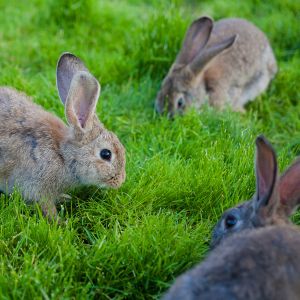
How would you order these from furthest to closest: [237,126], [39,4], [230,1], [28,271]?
1. [230,1]
2. [39,4]
3. [237,126]
4. [28,271]

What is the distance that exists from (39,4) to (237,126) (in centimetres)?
399

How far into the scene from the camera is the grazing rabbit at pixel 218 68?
253 inches

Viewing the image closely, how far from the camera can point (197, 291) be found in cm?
289

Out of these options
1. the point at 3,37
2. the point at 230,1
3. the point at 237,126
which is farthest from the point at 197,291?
the point at 230,1

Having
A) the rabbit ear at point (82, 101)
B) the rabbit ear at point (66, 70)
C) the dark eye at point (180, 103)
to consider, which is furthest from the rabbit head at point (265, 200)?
the dark eye at point (180, 103)

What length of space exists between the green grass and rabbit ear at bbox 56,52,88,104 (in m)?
0.80

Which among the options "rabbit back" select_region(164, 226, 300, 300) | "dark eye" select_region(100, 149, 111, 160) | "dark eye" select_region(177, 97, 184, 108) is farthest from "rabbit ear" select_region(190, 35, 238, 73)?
"rabbit back" select_region(164, 226, 300, 300)

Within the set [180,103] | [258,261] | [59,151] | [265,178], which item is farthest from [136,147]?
[258,261]

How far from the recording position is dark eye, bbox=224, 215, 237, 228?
3780 millimetres

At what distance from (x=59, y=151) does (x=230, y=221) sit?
1.52 m

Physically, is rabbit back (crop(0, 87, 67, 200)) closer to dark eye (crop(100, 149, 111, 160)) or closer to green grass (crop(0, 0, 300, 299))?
green grass (crop(0, 0, 300, 299))

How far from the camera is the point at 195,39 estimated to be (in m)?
6.57

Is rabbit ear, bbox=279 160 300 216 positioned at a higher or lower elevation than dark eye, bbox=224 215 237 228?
higher

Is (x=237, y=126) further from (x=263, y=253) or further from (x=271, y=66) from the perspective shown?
(x=263, y=253)
